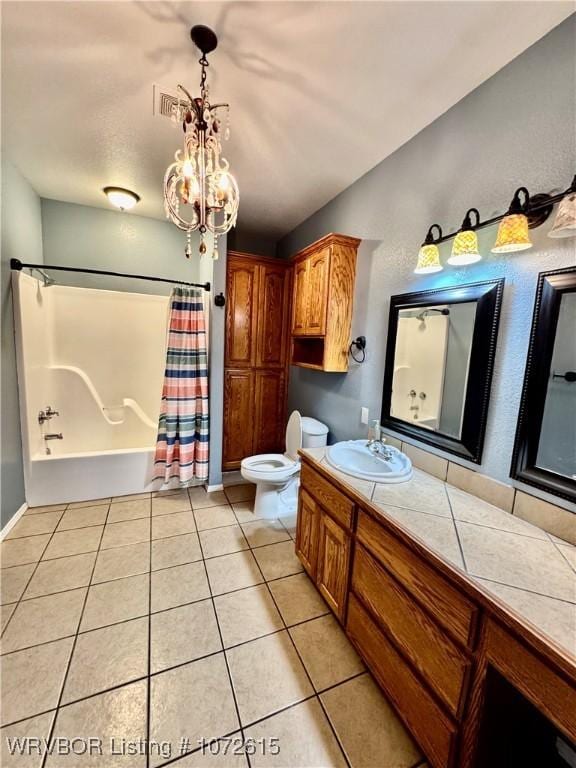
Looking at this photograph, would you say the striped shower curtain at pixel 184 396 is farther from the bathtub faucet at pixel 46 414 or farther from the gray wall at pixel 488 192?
the gray wall at pixel 488 192

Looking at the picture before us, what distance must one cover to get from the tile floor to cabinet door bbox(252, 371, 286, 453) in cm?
121

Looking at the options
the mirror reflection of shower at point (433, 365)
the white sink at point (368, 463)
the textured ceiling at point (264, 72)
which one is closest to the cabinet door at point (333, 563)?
the white sink at point (368, 463)

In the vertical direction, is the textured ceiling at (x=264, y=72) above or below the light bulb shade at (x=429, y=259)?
above

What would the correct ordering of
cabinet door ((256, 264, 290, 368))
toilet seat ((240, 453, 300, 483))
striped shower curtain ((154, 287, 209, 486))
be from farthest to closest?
cabinet door ((256, 264, 290, 368)) → striped shower curtain ((154, 287, 209, 486)) → toilet seat ((240, 453, 300, 483))

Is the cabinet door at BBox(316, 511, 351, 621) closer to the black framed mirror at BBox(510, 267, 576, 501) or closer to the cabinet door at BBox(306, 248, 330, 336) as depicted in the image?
the black framed mirror at BBox(510, 267, 576, 501)

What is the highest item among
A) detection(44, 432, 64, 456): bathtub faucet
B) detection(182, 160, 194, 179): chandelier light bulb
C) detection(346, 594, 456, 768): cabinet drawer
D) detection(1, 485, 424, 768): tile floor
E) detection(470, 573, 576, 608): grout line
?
detection(182, 160, 194, 179): chandelier light bulb

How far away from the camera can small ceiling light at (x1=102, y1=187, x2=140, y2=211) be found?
253 centimetres

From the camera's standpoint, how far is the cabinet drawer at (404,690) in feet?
3.13

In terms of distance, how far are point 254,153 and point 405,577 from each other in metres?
2.46

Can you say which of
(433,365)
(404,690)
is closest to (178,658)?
(404,690)

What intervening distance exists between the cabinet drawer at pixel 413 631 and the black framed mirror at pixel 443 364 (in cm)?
69

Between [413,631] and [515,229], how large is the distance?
1518 mm

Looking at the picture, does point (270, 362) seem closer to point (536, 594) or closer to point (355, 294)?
point (355, 294)

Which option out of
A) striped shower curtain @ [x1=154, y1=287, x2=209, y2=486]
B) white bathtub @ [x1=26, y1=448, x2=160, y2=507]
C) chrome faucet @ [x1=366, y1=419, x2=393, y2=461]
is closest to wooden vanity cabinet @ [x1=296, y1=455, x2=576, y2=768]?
chrome faucet @ [x1=366, y1=419, x2=393, y2=461]
